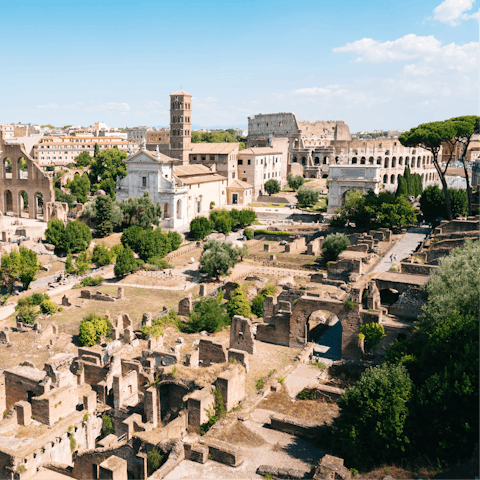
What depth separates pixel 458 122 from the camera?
1845 inches

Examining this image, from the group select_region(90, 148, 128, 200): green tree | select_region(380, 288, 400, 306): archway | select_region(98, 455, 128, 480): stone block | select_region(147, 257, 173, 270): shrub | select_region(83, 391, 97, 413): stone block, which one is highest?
select_region(90, 148, 128, 200): green tree

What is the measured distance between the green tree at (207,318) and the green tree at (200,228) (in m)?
24.9

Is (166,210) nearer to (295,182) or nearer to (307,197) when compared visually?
(307,197)

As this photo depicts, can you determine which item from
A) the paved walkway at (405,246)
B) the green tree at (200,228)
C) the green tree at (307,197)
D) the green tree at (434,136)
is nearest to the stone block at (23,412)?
the paved walkway at (405,246)

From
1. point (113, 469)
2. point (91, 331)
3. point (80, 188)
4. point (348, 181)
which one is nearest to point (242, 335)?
point (91, 331)

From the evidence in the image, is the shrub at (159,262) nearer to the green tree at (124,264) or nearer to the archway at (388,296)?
the green tree at (124,264)

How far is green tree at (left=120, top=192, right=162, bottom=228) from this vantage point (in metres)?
55.7

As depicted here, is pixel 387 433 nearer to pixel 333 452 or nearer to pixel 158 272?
pixel 333 452

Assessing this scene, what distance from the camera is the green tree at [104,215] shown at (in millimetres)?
54500

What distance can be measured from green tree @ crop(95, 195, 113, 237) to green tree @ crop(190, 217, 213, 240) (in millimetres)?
8887

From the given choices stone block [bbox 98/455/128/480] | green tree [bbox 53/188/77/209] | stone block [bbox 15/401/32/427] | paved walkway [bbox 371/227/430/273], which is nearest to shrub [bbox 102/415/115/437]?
stone block [bbox 15/401/32/427]

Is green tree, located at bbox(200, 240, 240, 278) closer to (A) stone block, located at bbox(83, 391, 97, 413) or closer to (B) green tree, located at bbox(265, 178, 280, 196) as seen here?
(A) stone block, located at bbox(83, 391, 97, 413)

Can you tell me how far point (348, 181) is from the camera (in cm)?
6178

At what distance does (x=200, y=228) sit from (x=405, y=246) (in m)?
21.3
